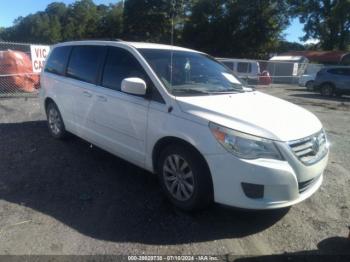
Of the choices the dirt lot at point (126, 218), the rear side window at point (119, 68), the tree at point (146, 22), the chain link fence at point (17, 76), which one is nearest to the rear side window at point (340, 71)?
the chain link fence at point (17, 76)

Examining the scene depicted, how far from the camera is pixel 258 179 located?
3.54 metres

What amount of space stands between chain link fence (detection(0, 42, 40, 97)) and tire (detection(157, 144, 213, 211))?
32.0 feet

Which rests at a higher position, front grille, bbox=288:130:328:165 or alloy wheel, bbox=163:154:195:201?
front grille, bbox=288:130:328:165

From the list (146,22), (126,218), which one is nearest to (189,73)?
(126,218)

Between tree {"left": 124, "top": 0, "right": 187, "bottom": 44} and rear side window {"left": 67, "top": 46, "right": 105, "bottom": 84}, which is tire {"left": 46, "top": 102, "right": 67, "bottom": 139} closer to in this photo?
rear side window {"left": 67, "top": 46, "right": 105, "bottom": 84}

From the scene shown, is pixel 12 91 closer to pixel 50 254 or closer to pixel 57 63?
pixel 57 63

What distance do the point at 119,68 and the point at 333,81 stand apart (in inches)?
692

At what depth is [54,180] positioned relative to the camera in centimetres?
493

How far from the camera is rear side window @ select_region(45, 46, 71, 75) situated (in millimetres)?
6301

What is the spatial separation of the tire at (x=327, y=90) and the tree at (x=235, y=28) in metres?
27.5

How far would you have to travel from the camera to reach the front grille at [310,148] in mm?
3707

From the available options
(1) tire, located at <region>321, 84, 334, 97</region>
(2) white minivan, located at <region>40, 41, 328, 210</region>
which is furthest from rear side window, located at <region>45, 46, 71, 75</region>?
(1) tire, located at <region>321, 84, 334, 97</region>

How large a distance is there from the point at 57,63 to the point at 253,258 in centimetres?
483

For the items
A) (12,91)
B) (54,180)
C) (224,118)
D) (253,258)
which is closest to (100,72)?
(54,180)
